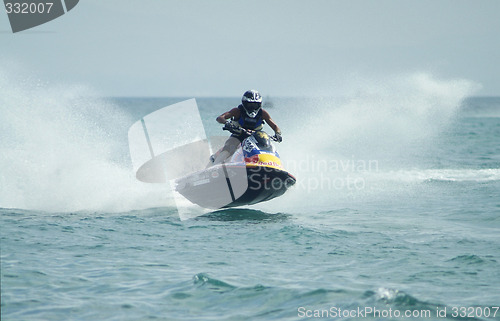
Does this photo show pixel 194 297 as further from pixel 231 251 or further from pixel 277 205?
pixel 277 205

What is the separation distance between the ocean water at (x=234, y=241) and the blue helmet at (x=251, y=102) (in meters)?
2.18

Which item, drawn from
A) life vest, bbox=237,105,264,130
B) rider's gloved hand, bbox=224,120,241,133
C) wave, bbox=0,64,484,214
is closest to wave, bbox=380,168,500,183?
wave, bbox=0,64,484,214

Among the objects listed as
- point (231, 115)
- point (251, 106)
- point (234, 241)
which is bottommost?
point (234, 241)

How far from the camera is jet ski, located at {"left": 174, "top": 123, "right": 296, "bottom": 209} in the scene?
463 inches

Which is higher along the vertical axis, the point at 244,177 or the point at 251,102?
the point at 251,102

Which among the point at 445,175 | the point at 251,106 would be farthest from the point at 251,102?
the point at 445,175

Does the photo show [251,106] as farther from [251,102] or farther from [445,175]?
[445,175]

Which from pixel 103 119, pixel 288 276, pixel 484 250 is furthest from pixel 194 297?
pixel 103 119

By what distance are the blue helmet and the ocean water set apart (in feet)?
7.14

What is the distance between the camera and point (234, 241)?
979cm

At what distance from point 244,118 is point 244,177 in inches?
59.5

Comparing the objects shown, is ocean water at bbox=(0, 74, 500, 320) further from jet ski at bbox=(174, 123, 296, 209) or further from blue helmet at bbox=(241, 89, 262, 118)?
blue helmet at bbox=(241, 89, 262, 118)

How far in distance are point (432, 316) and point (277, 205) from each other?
24.6 ft

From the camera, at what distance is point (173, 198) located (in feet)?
46.4
